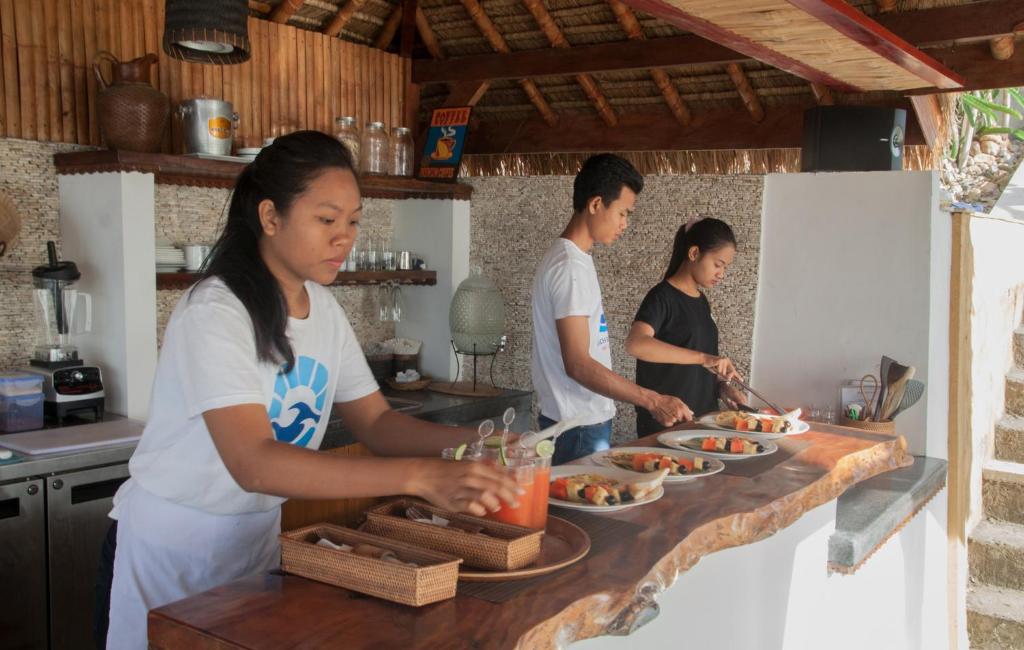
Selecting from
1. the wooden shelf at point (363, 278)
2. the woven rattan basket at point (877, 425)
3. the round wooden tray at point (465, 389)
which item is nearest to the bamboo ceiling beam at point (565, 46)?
the wooden shelf at point (363, 278)

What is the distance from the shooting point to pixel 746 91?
179 inches

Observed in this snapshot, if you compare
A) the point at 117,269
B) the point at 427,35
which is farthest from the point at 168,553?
the point at 427,35

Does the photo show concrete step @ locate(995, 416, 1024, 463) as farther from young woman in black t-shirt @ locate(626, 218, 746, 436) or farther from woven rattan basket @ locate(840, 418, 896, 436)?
young woman in black t-shirt @ locate(626, 218, 746, 436)

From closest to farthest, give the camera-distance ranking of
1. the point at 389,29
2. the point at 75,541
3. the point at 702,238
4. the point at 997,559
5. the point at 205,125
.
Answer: the point at 75,541
the point at 702,238
the point at 205,125
the point at 997,559
the point at 389,29

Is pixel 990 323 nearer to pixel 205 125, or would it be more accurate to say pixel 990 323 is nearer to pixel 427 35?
pixel 427 35

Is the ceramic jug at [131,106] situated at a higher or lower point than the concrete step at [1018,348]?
higher

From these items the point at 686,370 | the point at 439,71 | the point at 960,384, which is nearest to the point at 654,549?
the point at 686,370

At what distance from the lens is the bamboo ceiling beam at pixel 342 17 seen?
4.70 meters

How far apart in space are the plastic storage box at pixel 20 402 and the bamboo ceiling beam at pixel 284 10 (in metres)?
2.03

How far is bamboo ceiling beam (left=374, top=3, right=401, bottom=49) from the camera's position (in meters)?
5.12

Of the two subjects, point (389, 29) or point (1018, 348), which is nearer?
point (1018, 348)

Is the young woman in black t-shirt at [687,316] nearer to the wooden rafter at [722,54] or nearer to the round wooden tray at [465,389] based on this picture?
Result: the wooden rafter at [722,54]

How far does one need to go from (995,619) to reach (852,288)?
1516 mm

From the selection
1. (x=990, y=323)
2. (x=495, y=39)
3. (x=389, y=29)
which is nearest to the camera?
(x=990, y=323)
